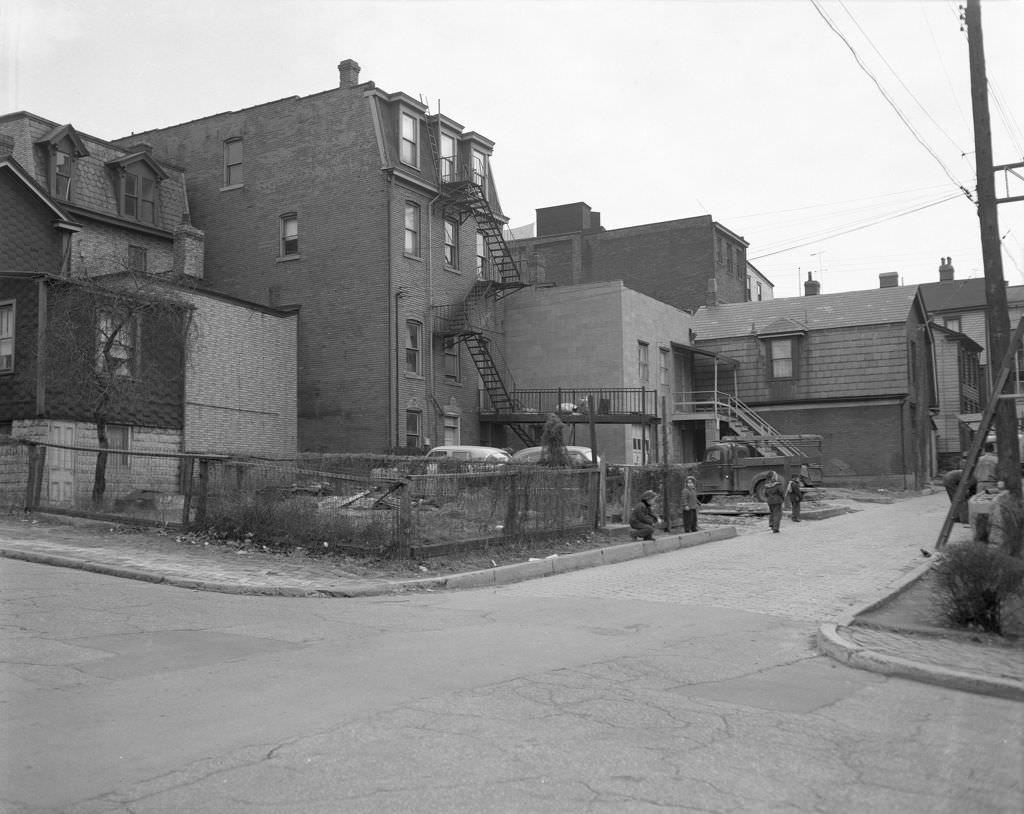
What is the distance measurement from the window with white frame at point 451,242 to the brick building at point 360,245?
0.15 ft

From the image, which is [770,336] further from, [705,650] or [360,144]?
[705,650]

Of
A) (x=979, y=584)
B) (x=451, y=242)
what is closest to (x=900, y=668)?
(x=979, y=584)

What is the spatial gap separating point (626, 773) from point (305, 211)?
29.7m

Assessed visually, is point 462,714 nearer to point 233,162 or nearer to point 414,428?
point 414,428

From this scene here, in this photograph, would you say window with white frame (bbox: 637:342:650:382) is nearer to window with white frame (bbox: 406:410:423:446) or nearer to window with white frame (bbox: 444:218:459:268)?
window with white frame (bbox: 444:218:459:268)

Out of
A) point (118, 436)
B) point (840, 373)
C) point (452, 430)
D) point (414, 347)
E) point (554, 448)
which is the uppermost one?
point (414, 347)

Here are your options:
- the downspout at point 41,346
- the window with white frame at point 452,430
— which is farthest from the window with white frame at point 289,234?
the downspout at point 41,346

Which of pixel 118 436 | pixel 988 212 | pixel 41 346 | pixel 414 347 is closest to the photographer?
pixel 988 212

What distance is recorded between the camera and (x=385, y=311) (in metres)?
30.8

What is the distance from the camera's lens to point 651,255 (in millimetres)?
53312

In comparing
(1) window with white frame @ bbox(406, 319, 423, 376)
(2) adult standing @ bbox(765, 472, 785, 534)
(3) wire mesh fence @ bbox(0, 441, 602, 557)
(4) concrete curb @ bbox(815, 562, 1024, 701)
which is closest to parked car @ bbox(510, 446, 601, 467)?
(3) wire mesh fence @ bbox(0, 441, 602, 557)

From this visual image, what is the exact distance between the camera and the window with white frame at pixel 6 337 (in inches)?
903

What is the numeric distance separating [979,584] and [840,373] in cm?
3466

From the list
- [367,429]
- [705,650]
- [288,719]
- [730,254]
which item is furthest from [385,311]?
[730,254]
